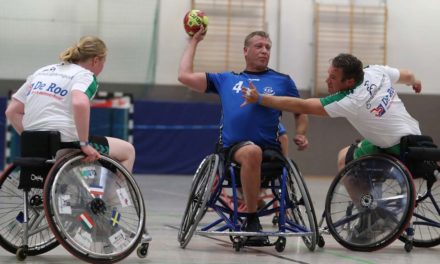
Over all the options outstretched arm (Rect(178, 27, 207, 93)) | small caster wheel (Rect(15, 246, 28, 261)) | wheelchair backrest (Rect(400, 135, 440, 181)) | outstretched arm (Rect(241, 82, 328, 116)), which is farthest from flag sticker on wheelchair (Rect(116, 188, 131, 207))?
wheelchair backrest (Rect(400, 135, 440, 181))

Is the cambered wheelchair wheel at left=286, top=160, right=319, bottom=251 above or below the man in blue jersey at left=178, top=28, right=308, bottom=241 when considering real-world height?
below

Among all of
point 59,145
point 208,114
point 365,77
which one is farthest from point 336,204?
point 208,114

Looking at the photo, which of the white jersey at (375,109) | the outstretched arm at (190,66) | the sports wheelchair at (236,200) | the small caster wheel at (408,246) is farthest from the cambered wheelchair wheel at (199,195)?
the small caster wheel at (408,246)

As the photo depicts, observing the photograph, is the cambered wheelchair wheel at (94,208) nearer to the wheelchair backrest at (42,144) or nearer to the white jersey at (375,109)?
the wheelchair backrest at (42,144)

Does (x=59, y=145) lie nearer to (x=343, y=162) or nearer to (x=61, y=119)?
(x=61, y=119)

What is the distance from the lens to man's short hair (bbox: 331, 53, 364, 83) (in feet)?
13.8

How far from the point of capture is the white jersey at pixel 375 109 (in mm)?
4227

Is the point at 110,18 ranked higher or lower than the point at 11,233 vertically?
higher

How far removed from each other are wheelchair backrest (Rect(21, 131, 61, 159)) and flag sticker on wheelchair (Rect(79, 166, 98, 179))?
0.52ft

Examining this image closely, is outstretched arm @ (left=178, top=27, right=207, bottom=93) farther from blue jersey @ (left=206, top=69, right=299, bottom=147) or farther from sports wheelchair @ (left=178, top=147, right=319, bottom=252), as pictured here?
sports wheelchair @ (left=178, top=147, right=319, bottom=252)

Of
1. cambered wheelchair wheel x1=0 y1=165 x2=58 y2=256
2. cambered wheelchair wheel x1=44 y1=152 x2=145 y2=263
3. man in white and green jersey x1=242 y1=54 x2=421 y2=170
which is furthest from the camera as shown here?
man in white and green jersey x1=242 y1=54 x2=421 y2=170

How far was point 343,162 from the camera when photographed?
478 cm

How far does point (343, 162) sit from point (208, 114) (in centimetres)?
765

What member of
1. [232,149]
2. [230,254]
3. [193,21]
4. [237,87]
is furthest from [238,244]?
[193,21]
